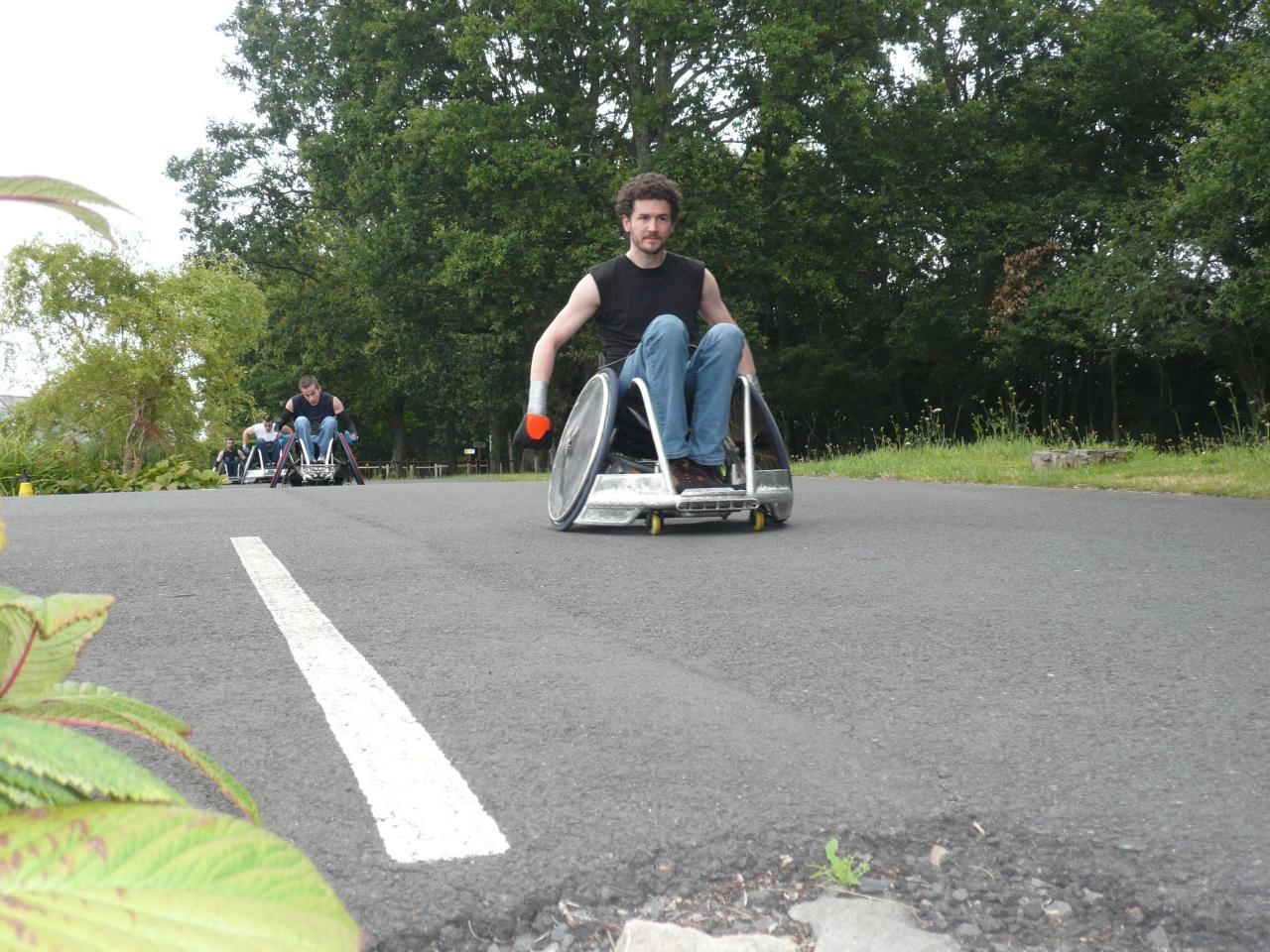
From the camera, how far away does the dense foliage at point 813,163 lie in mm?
24719

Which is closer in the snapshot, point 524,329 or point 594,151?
point 594,151

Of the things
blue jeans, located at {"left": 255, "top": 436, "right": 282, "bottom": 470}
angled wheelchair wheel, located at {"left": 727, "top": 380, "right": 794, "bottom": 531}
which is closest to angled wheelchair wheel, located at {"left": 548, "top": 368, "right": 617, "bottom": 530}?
angled wheelchair wheel, located at {"left": 727, "top": 380, "right": 794, "bottom": 531}

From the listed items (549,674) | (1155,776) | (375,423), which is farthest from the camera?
(375,423)

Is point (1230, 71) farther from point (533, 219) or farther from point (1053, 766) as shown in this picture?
point (1053, 766)

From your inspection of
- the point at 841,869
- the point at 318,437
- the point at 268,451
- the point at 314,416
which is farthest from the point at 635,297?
the point at 268,451

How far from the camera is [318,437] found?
56.9 ft

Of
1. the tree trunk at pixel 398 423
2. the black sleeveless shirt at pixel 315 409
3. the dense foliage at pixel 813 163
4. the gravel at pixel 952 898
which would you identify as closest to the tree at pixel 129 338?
the dense foliage at pixel 813 163

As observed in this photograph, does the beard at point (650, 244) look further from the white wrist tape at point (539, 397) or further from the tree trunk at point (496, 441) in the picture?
the tree trunk at point (496, 441)

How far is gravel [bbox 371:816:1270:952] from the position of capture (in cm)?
133

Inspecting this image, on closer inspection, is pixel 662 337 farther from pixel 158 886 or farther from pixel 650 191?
pixel 158 886

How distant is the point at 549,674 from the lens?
2.76 meters

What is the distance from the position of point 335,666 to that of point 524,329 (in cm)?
2791

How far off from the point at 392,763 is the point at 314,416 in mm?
16190

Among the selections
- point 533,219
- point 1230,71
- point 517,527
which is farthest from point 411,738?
point 1230,71
